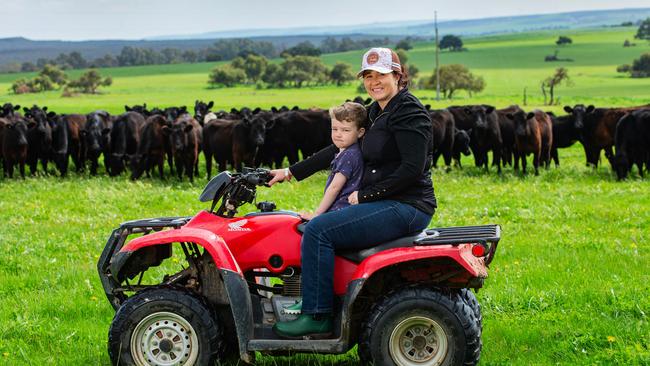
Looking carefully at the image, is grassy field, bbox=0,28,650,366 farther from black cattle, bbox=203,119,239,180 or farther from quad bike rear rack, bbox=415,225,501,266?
black cattle, bbox=203,119,239,180

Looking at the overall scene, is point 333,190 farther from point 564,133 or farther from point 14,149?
point 564,133

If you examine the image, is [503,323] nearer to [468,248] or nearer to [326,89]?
[468,248]

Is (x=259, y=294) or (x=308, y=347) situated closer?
(x=308, y=347)

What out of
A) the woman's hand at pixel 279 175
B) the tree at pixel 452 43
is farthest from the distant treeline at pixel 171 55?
the woman's hand at pixel 279 175

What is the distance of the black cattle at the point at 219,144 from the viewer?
83.2 ft

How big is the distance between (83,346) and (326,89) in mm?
93268

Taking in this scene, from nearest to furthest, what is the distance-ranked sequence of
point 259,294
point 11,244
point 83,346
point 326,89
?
1. point 259,294
2. point 83,346
3. point 11,244
4. point 326,89

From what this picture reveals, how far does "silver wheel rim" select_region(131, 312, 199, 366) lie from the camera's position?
6129 millimetres

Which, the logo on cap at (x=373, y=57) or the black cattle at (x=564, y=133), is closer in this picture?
the logo on cap at (x=373, y=57)

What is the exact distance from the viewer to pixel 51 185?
829 inches

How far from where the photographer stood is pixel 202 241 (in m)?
6.06

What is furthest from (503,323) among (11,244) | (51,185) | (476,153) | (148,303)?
(476,153)

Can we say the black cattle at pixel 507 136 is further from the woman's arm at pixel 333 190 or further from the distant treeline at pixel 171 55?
the distant treeline at pixel 171 55

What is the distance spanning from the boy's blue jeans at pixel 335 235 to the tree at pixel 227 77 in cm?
10635
